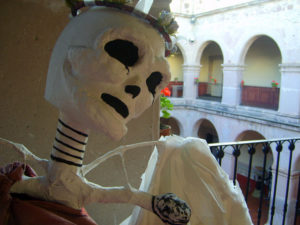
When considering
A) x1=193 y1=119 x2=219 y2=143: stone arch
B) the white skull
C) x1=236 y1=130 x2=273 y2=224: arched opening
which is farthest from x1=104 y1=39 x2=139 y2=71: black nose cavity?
x1=193 y1=119 x2=219 y2=143: stone arch

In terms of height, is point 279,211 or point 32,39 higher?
point 32,39

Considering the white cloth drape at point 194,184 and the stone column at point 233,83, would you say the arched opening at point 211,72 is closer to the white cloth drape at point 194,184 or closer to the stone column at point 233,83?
the stone column at point 233,83

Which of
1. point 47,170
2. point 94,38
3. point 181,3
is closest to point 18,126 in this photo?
point 47,170

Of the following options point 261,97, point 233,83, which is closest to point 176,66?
point 233,83

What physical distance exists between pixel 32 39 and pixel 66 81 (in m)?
0.66

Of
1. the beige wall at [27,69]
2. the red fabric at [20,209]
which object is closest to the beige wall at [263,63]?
the beige wall at [27,69]

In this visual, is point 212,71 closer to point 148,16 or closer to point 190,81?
point 190,81

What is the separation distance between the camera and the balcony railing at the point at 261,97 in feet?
24.7

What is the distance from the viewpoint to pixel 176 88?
34.3 feet

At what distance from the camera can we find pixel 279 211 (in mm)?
5660

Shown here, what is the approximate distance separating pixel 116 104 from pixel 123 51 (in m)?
0.12

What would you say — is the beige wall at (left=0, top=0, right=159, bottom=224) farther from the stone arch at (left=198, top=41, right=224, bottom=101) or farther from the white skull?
the stone arch at (left=198, top=41, right=224, bottom=101)

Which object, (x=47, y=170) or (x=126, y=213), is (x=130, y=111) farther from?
(x=126, y=213)

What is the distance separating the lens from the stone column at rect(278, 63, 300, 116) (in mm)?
6508
